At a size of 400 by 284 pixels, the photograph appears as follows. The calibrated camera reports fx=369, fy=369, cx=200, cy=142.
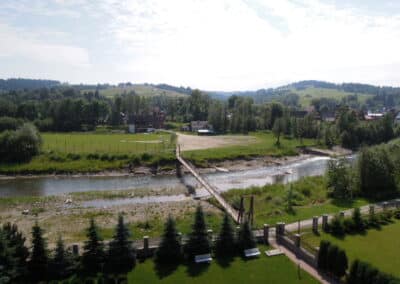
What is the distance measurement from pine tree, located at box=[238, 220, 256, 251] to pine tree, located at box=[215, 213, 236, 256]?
510 millimetres

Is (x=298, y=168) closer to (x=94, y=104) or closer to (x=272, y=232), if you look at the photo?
(x=272, y=232)

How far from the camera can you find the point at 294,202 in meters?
32.7

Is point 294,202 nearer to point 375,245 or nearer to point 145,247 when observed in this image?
point 375,245

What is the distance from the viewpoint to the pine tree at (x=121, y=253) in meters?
18.3

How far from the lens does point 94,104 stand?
300ft

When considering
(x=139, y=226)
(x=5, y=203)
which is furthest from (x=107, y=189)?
(x=139, y=226)

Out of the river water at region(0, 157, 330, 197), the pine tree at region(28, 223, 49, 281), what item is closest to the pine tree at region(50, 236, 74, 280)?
the pine tree at region(28, 223, 49, 281)

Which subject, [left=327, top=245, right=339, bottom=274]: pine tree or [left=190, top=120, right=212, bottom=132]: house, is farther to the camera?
[left=190, top=120, right=212, bottom=132]: house

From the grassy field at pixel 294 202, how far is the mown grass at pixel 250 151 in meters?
18.6

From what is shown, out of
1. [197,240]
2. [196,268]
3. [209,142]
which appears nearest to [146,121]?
[209,142]

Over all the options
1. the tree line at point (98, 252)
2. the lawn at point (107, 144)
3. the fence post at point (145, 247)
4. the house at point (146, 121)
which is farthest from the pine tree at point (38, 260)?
the house at point (146, 121)

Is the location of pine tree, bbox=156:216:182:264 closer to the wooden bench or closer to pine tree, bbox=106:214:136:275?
pine tree, bbox=106:214:136:275

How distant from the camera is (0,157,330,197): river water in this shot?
42062 mm

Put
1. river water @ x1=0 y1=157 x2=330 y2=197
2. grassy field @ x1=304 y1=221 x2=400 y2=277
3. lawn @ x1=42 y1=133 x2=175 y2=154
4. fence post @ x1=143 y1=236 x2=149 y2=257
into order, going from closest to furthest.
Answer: grassy field @ x1=304 y1=221 x2=400 y2=277 < fence post @ x1=143 y1=236 x2=149 y2=257 < river water @ x1=0 y1=157 x2=330 y2=197 < lawn @ x1=42 y1=133 x2=175 y2=154
